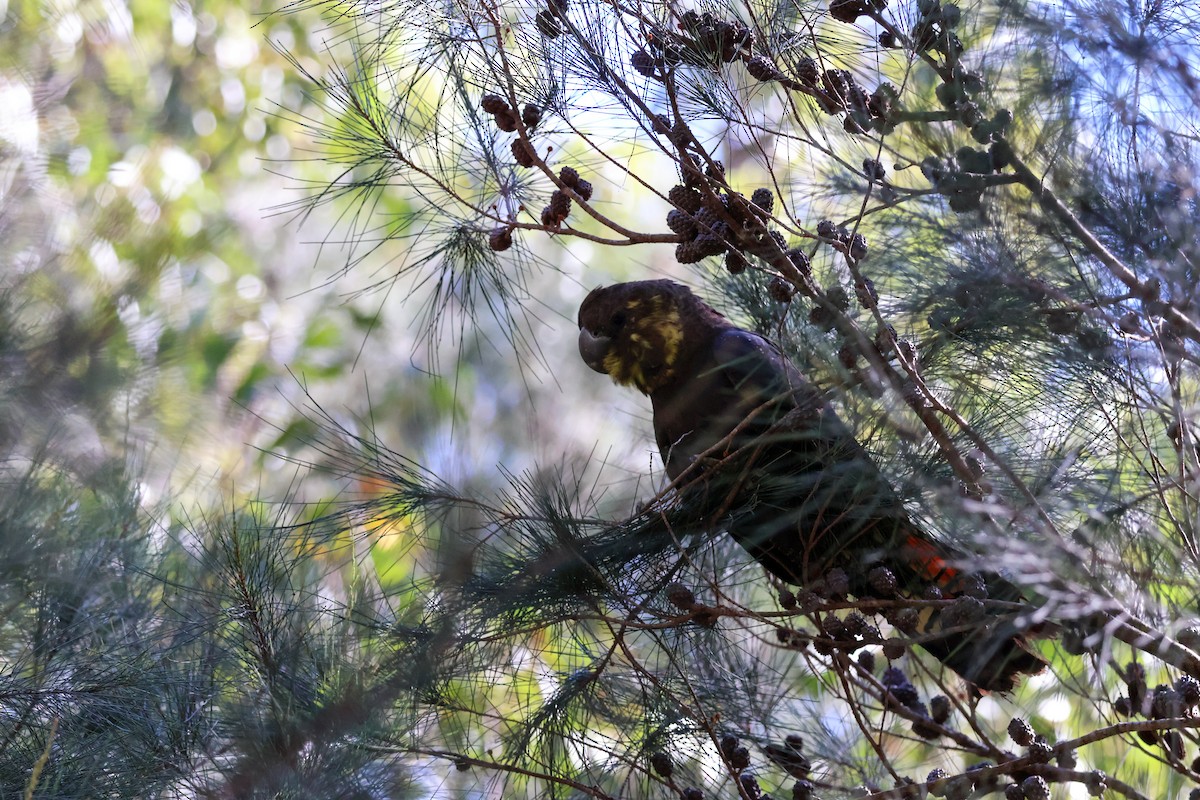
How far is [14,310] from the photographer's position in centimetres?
243

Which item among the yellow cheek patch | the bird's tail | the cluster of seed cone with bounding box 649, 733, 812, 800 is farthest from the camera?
the yellow cheek patch

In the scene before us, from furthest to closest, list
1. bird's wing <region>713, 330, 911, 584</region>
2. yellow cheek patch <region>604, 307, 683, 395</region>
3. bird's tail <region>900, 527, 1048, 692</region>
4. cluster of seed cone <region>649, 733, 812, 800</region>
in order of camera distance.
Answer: yellow cheek patch <region>604, 307, 683, 395</region>
cluster of seed cone <region>649, 733, 812, 800</region>
bird's wing <region>713, 330, 911, 584</region>
bird's tail <region>900, 527, 1048, 692</region>

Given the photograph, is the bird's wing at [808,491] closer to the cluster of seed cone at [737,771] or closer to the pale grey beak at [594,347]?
the cluster of seed cone at [737,771]

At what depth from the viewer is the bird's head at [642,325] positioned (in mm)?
2490

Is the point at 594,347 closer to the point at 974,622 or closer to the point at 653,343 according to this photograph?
the point at 653,343

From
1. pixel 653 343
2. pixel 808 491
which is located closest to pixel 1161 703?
pixel 808 491

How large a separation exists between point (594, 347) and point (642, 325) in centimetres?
12

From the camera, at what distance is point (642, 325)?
250 cm

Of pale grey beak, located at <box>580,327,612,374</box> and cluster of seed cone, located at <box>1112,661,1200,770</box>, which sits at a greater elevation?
pale grey beak, located at <box>580,327,612,374</box>

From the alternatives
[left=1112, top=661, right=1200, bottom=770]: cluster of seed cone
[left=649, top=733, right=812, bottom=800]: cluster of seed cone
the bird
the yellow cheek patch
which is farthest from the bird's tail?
the yellow cheek patch

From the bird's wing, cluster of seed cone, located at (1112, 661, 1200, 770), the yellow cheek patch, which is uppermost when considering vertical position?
the yellow cheek patch

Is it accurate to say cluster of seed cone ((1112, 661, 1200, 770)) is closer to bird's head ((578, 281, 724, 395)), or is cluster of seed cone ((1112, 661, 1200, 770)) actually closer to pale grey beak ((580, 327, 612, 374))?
bird's head ((578, 281, 724, 395))

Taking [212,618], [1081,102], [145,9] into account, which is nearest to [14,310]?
[212,618]

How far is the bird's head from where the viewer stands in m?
2.49
